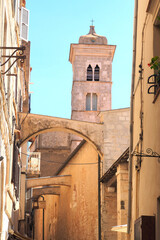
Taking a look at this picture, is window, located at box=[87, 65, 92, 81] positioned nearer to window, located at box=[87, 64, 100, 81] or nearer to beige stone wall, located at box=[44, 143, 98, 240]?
window, located at box=[87, 64, 100, 81]

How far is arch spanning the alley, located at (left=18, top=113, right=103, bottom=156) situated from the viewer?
19.3m

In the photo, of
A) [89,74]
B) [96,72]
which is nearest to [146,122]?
[89,74]

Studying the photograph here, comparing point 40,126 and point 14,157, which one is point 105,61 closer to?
point 40,126

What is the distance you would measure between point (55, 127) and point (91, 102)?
2540 cm

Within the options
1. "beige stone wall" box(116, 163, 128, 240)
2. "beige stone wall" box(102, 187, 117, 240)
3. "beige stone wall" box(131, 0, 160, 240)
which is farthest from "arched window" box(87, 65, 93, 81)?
"beige stone wall" box(131, 0, 160, 240)

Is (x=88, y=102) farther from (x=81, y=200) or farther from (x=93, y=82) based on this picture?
(x=81, y=200)

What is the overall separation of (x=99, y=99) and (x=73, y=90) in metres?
2.51

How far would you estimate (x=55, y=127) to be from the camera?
64.9 ft

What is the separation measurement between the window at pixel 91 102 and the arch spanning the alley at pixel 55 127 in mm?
24382

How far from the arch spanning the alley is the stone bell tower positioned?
24.4 meters

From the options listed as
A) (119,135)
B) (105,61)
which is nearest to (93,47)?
(105,61)

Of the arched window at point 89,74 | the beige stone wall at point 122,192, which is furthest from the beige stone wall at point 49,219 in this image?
the beige stone wall at point 122,192

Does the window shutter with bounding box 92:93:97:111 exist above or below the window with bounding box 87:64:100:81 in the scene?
below

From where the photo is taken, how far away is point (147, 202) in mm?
7945
